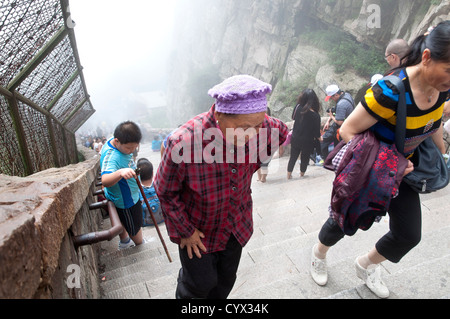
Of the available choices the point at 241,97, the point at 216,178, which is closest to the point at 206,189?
the point at 216,178

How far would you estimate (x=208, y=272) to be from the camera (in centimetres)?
166

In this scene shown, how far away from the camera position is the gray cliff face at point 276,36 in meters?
16.5

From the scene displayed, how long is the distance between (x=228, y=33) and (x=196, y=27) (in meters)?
14.1

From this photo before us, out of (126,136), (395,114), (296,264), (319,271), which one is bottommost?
(296,264)

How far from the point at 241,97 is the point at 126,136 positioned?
1780mm

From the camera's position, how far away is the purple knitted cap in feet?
4.23

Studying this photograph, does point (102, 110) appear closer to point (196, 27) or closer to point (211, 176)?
point (196, 27)

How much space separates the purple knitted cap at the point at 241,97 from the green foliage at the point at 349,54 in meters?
18.1

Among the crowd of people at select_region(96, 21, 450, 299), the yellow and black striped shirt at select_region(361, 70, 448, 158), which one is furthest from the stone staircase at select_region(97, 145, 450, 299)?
the yellow and black striped shirt at select_region(361, 70, 448, 158)

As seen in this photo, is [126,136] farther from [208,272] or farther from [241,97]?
[241,97]

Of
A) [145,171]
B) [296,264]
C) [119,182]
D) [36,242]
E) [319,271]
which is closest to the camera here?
[36,242]

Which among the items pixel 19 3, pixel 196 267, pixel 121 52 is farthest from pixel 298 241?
pixel 121 52

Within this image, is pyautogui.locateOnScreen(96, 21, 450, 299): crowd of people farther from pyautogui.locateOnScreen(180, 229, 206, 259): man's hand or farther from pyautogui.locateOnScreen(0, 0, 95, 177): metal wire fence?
pyautogui.locateOnScreen(0, 0, 95, 177): metal wire fence

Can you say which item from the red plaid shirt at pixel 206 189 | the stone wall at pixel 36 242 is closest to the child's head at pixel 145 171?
the stone wall at pixel 36 242
